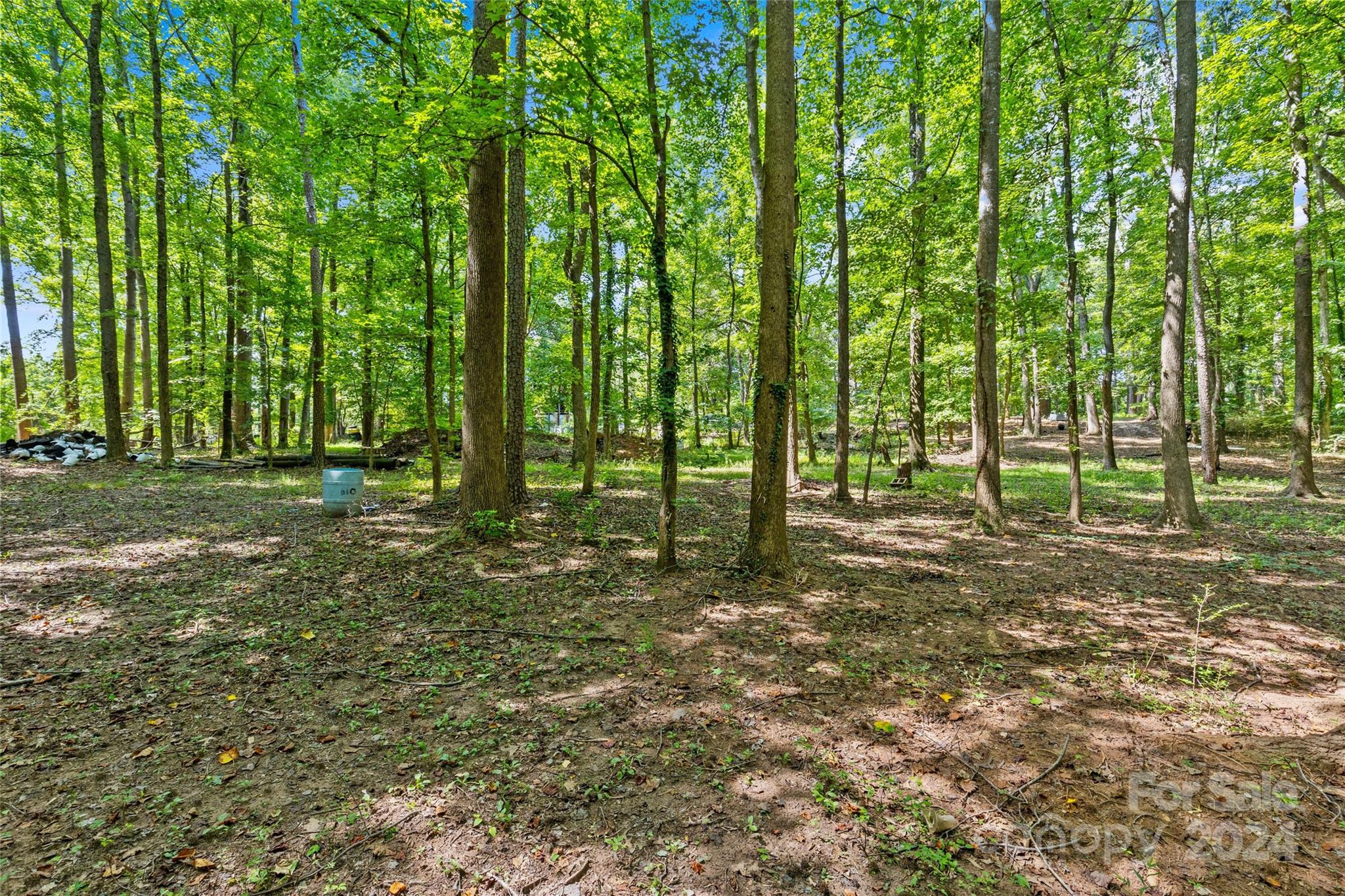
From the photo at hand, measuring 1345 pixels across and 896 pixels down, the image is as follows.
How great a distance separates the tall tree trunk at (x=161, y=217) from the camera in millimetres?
11281

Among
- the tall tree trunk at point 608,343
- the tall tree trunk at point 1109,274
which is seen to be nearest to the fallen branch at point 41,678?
the tall tree trunk at point 608,343

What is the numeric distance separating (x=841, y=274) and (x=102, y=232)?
16.8 meters

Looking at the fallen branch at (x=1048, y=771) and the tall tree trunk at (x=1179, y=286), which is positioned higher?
the tall tree trunk at (x=1179, y=286)

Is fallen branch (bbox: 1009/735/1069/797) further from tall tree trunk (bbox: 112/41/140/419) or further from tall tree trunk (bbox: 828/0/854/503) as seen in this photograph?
Result: tall tree trunk (bbox: 112/41/140/419)

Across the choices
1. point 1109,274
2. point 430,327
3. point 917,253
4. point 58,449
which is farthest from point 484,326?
point 1109,274

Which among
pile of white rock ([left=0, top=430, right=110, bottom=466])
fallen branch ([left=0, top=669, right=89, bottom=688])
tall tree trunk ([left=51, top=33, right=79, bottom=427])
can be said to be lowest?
fallen branch ([left=0, top=669, right=89, bottom=688])

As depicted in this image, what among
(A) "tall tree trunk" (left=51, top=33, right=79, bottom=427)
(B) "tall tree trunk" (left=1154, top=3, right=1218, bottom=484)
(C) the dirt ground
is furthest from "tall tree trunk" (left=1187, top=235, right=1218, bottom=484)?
(A) "tall tree trunk" (left=51, top=33, right=79, bottom=427)

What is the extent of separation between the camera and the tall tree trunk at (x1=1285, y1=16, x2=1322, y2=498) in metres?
8.71

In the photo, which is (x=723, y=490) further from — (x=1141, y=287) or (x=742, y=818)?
(x=1141, y=287)

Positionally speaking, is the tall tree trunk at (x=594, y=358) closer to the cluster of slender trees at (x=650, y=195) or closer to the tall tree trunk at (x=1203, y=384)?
the cluster of slender trees at (x=650, y=195)

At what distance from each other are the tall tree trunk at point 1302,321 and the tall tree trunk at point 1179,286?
3224 mm

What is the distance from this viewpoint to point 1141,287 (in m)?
21.0

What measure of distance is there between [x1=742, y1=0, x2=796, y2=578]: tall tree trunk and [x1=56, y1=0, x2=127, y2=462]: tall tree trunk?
15175 mm

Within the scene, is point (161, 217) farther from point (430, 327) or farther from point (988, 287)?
point (988, 287)
